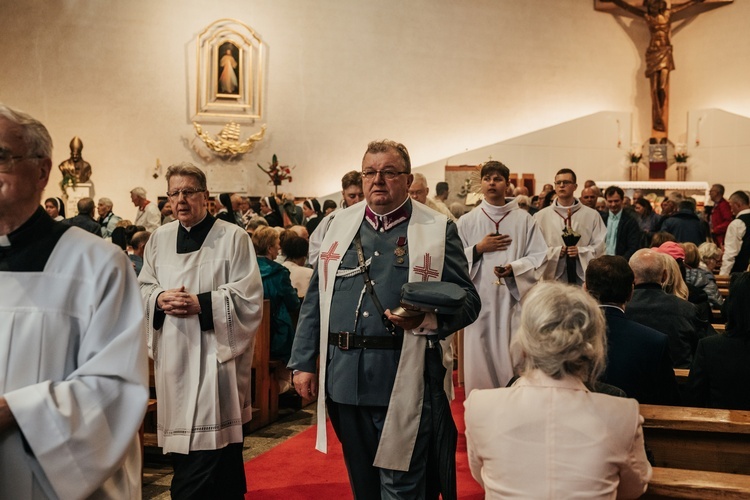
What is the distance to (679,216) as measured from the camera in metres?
11.9

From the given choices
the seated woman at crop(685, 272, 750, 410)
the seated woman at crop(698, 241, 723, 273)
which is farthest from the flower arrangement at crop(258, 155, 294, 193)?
the seated woman at crop(685, 272, 750, 410)

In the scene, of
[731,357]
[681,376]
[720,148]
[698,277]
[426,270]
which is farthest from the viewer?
[720,148]

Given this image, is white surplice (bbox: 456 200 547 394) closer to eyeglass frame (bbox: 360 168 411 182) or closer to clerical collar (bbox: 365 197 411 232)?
clerical collar (bbox: 365 197 411 232)

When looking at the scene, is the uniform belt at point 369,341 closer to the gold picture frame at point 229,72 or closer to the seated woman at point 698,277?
the seated woman at point 698,277

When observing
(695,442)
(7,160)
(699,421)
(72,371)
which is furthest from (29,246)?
(695,442)

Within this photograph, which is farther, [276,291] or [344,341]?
[276,291]

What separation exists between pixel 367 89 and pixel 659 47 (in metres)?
7.13

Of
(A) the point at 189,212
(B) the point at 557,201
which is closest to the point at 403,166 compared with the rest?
(A) the point at 189,212

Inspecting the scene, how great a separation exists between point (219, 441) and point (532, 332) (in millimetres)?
2393

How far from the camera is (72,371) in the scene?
7.70 ft

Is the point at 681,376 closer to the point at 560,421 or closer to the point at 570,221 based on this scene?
the point at 560,421

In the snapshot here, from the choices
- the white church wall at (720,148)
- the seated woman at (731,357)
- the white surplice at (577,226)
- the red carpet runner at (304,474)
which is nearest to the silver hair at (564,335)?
the seated woman at (731,357)

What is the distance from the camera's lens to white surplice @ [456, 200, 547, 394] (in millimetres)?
6320

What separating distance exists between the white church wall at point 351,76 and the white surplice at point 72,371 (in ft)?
49.1
